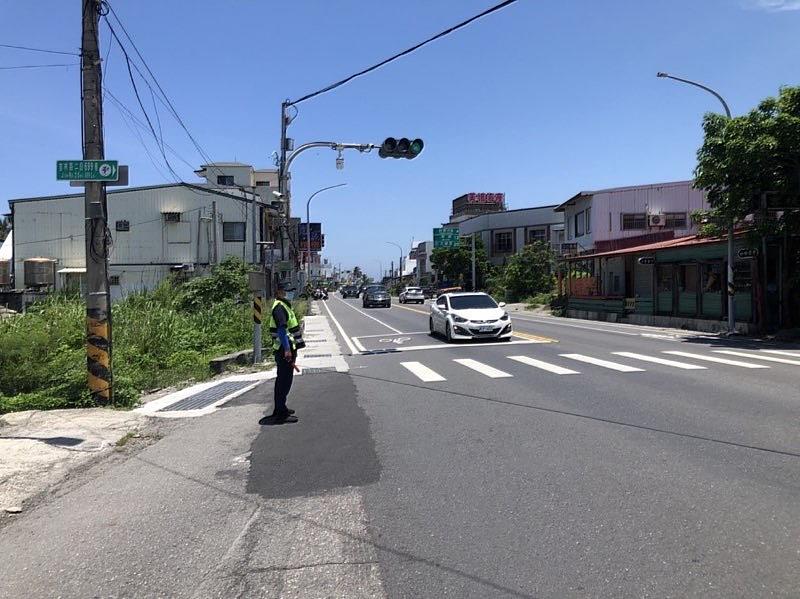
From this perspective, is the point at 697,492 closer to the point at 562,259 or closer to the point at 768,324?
the point at 768,324

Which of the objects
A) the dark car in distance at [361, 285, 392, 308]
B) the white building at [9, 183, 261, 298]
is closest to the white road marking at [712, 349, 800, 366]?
the white building at [9, 183, 261, 298]

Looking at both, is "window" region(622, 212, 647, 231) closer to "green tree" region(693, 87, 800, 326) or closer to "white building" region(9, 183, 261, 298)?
"green tree" region(693, 87, 800, 326)

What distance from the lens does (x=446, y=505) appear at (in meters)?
4.98

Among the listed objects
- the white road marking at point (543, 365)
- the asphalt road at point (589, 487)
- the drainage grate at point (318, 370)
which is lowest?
the drainage grate at point (318, 370)

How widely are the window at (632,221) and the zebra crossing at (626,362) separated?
1070 inches

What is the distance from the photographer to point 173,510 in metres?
5.16

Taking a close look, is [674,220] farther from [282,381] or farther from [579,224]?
[282,381]

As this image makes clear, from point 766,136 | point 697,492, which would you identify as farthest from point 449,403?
point 766,136

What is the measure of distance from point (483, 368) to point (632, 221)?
32.4 meters

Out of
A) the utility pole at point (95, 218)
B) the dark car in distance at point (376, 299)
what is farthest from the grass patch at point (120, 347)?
the dark car in distance at point (376, 299)

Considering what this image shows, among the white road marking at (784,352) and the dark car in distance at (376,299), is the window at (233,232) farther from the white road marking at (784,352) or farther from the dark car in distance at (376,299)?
the white road marking at (784,352)

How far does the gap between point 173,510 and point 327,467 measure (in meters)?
1.49

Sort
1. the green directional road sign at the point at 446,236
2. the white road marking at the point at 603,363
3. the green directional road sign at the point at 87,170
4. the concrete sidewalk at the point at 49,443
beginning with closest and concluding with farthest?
the concrete sidewalk at the point at 49,443 < the green directional road sign at the point at 87,170 < the white road marking at the point at 603,363 < the green directional road sign at the point at 446,236

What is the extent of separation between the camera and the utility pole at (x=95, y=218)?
962 centimetres
